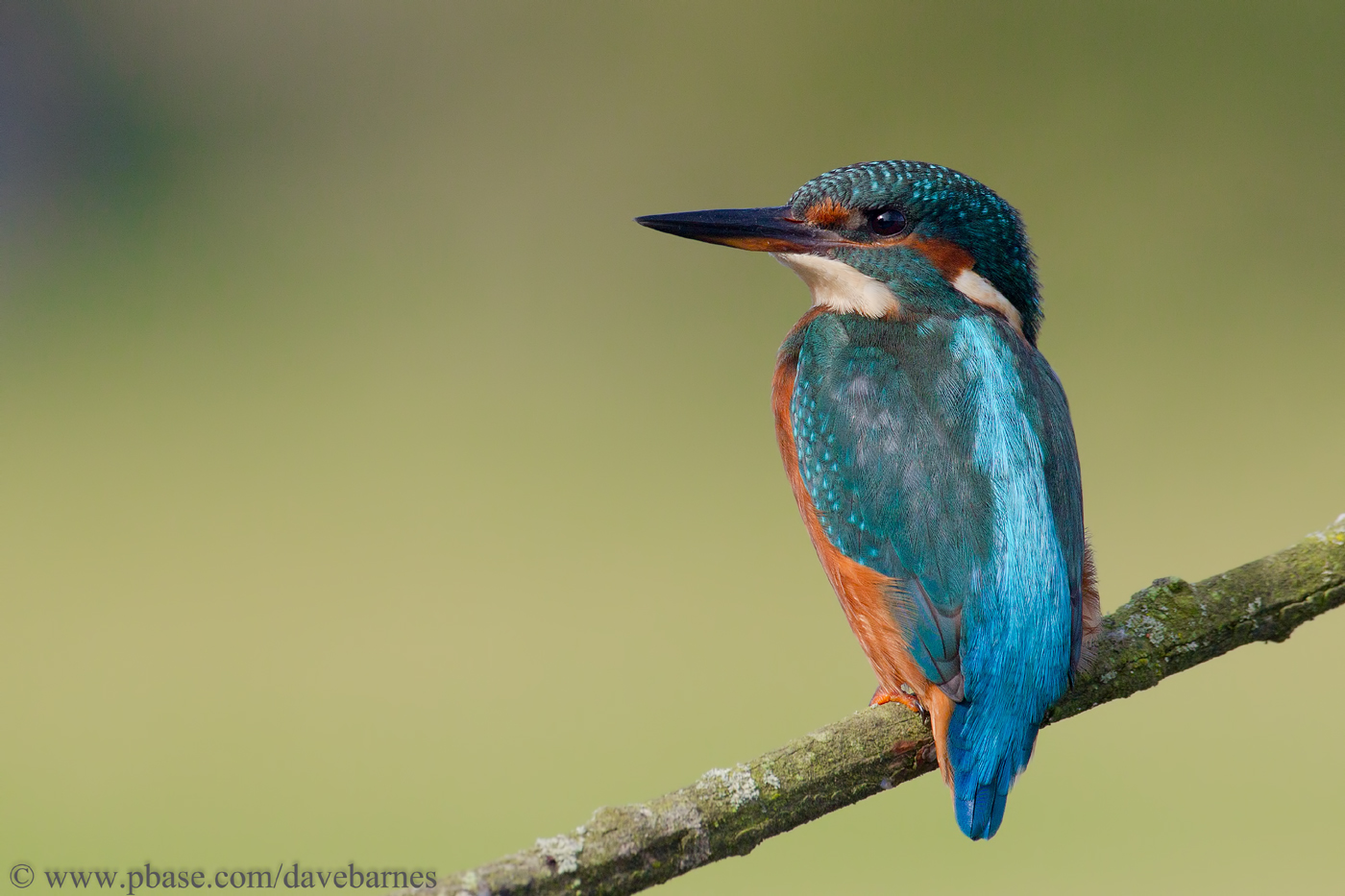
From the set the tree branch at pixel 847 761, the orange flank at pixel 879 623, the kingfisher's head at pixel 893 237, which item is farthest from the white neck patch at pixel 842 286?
the tree branch at pixel 847 761

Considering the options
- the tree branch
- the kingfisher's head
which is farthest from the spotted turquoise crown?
the tree branch

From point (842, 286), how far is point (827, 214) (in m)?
0.08

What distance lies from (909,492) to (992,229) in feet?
1.15

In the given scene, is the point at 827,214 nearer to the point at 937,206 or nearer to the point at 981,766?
the point at 937,206

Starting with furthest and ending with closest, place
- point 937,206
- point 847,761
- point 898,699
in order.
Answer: point 937,206 → point 898,699 → point 847,761

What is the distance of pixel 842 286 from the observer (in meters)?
1.12

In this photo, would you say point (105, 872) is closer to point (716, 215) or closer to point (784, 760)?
point (784, 760)

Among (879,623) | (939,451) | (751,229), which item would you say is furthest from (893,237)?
(879,623)

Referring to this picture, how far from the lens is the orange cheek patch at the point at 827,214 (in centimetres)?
111

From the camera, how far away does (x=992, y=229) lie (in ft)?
3.68

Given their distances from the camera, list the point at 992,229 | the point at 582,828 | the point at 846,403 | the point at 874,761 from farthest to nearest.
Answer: the point at 992,229 < the point at 846,403 < the point at 874,761 < the point at 582,828

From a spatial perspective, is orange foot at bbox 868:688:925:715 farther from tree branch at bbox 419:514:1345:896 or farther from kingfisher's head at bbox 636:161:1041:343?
kingfisher's head at bbox 636:161:1041:343

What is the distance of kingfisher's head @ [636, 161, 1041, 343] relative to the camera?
3.58ft

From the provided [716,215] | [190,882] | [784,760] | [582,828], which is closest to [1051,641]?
[784,760]
